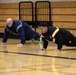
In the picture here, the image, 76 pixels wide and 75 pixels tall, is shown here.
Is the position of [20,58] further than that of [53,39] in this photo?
No

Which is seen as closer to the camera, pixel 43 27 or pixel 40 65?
pixel 40 65

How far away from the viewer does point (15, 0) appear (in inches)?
513

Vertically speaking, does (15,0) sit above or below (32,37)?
above

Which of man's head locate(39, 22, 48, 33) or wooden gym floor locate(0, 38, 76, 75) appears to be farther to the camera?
man's head locate(39, 22, 48, 33)

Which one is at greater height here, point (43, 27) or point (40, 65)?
point (43, 27)

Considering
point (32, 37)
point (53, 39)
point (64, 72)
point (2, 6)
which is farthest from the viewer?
point (2, 6)

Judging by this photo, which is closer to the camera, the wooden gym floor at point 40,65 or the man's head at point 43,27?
the wooden gym floor at point 40,65

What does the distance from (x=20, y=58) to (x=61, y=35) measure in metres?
1.51

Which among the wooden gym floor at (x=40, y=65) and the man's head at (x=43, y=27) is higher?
the man's head at (x=43, y=27)

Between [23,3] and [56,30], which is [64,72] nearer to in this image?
[56,30]

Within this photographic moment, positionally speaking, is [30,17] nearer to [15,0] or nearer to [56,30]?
[15,0]

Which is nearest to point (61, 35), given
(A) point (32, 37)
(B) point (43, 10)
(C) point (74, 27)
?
(A) point (32, 37)

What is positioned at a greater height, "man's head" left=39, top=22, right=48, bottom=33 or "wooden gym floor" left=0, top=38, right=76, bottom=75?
"man's head" left=39, top=22, right=48, bottom=33

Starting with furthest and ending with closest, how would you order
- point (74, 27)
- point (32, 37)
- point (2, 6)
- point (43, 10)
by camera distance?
point (2, 6) < point (43, 10) < point (74, 27) < point (32, 37)
